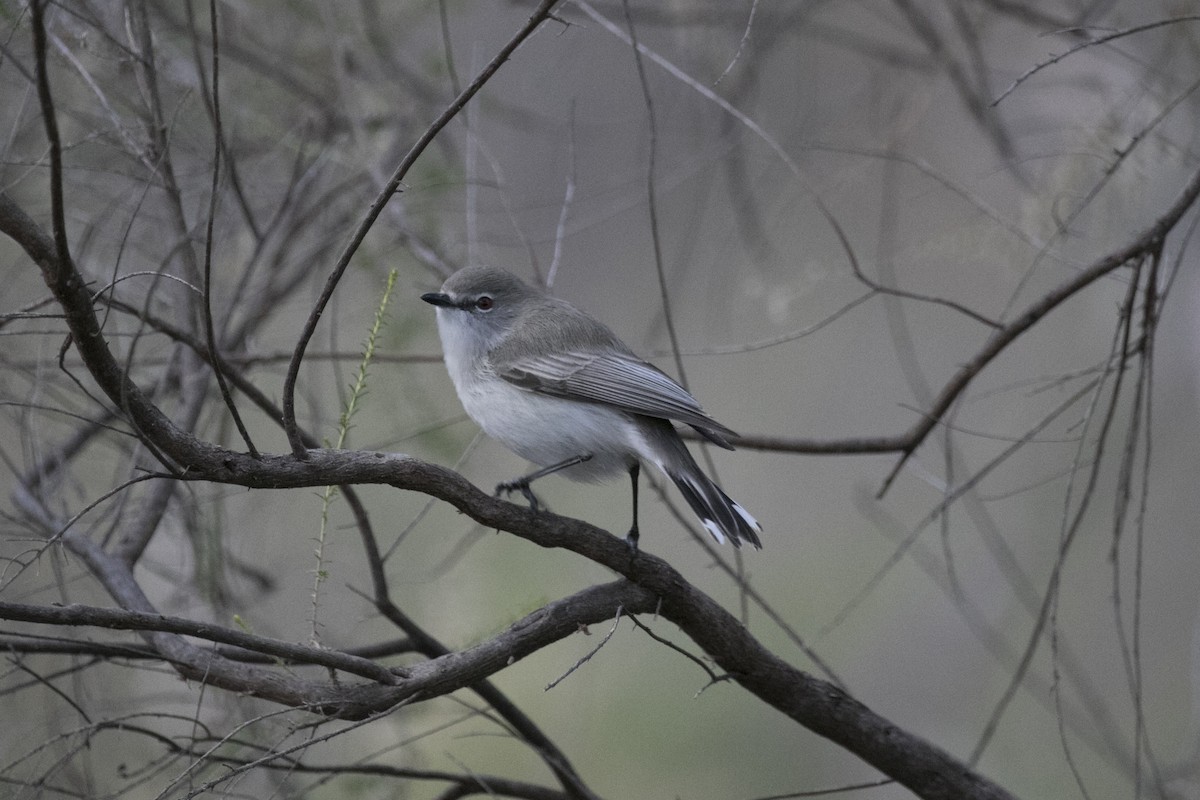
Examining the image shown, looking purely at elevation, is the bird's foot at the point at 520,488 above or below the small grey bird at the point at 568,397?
below

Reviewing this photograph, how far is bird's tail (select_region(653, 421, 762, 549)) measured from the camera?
2.67 metres

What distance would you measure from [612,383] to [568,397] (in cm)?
13

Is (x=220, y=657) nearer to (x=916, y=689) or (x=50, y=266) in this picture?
(x=50, y=266)

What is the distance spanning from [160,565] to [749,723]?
410 cm

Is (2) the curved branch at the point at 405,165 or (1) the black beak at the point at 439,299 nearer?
(2) the curved branch at the point at 405,165

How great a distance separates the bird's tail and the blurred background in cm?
23

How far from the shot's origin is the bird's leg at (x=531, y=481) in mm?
2461

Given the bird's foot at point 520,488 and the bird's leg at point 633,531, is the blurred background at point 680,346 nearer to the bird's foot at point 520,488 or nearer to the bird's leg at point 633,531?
the bird's foot at point 520,488

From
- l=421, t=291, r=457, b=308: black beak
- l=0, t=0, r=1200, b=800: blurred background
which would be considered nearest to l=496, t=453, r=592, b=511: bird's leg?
l=0, t=0, r=1200, b=800: blurred background

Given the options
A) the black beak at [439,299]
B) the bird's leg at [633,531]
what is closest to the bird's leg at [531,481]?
the bird's leg at [633,531]

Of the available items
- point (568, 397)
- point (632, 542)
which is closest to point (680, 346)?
point (568, 397)

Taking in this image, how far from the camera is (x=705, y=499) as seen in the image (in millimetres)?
2744

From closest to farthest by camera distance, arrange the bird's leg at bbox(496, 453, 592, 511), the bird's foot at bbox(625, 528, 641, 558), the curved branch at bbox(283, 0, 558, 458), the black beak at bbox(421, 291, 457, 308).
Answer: the curved branch at bbox(283, 0, 558, 458) → the bird's foot at bbox(625, 528, 641, 558) → the bird's leg at bbox(496, 453, 592, 511) → the black beak at bbox(421, 291, 457, 308)

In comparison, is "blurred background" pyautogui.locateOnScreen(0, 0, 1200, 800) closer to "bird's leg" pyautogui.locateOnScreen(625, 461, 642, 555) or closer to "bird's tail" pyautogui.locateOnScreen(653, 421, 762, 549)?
"bird's tail" pyautogui.locateOnScreen(653, 421, 762, 549)
